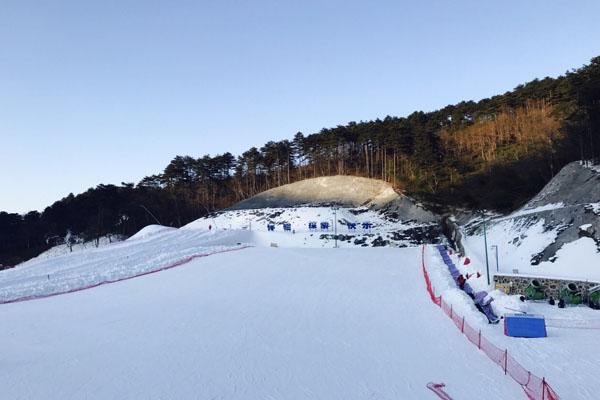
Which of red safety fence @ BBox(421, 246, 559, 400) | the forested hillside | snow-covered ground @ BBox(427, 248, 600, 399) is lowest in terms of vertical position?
snow-covered ground @ BBox(427, 248, 600, 399)

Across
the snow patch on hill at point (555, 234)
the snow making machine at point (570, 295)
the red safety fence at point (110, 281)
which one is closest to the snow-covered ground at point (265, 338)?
the red safety fence at point (110, 281)

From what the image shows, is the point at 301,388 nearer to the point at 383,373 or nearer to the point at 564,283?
the point at 383,373

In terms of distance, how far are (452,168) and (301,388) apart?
42.0 meters

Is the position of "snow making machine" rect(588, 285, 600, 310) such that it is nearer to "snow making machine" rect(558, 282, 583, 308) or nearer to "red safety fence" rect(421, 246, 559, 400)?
"snow making machine" rect(558, 282, 583, 308)

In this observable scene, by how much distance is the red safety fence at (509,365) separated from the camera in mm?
8873

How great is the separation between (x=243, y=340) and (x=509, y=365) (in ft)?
26.2

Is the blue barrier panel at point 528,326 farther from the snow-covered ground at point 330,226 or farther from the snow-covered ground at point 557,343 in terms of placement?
the snow-covered ground at point 330,226


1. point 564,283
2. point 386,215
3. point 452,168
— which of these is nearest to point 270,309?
point 564,283

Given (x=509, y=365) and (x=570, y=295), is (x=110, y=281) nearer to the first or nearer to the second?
(x=509, y=365)

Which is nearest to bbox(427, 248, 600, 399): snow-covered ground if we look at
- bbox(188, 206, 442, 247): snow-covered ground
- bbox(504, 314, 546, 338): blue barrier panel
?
bbox(504, 314, 546, 338): blue barrier panel

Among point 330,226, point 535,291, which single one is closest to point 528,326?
point 535,291

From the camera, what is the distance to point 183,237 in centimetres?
4378

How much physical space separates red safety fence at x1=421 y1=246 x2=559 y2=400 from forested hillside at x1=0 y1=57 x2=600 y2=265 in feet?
79.6

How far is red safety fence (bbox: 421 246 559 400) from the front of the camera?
349 inches
